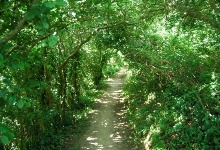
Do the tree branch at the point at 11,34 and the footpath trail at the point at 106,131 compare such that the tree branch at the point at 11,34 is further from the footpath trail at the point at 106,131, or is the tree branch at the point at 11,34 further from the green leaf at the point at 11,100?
the footpath trail at the point at 106,131

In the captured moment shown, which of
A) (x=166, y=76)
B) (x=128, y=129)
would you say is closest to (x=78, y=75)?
(x=128, y=129)

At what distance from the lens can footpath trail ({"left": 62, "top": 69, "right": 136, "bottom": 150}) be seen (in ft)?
28.9

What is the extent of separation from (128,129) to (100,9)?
230 inches

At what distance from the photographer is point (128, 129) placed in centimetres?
1046

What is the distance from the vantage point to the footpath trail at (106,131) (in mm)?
8805

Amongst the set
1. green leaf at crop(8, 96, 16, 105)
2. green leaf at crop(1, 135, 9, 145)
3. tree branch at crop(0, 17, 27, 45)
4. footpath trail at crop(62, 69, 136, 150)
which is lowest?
footpath trail at crop(62, 69, 136, 150)

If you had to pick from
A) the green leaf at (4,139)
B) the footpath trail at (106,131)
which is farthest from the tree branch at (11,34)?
the footpath trail at (106,131)

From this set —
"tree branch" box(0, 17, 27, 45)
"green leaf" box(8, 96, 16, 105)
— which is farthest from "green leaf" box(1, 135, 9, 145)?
"tree branch" box(0, 17, 27, 45)

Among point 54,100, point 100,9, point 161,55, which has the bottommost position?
point 54,100

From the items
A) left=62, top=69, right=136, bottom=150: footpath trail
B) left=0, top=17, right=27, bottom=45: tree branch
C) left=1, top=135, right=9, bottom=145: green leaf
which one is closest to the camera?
left=1, top=135, right=9, bottom=145: green leaf

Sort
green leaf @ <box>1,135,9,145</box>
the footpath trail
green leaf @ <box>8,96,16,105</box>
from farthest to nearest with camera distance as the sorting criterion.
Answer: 1. the footpath trail
2. green leaf @ <box>8,96,16,105</box>
3. green leaf @ <box>1,135,9,145</box>

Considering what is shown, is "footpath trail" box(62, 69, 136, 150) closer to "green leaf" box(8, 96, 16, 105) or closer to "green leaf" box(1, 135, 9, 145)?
"green leaf" box(8, 96, 16, 105)

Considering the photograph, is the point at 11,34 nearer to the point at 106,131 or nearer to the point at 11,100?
the point at 11,100

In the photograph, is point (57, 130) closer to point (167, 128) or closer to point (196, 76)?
point (167, 128)
